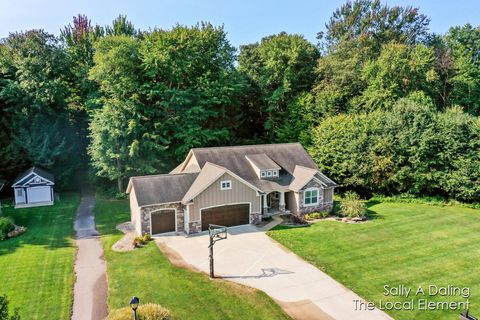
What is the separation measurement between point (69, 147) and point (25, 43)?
35.4 feet

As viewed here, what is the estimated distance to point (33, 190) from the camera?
98.1 feet

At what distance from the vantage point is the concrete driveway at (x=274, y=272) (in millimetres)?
13758

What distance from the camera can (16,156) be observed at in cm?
3238

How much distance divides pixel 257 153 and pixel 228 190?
5.98 m

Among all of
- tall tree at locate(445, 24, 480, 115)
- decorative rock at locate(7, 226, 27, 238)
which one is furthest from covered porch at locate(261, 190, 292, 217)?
tall tree at locate(445, 24, 480, 115)

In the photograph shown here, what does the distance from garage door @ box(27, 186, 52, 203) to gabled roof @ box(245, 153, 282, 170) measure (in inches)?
719

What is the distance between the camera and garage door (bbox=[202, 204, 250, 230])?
22.6 meters

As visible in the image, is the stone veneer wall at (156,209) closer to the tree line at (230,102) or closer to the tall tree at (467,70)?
the tree line at (230,102)

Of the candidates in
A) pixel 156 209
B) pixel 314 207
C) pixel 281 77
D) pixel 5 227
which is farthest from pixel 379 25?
pixel 5 227

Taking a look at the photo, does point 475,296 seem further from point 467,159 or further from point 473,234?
point 467,159

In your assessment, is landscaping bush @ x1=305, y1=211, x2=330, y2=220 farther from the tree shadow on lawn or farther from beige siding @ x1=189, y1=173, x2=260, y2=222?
the tree shadow on lawn

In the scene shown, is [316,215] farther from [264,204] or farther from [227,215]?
[227,215]

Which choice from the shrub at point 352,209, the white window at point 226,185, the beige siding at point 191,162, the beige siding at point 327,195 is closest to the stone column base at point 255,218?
the white window at point 226,185

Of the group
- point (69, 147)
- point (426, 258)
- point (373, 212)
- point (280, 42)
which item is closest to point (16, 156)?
point (69, 147)
